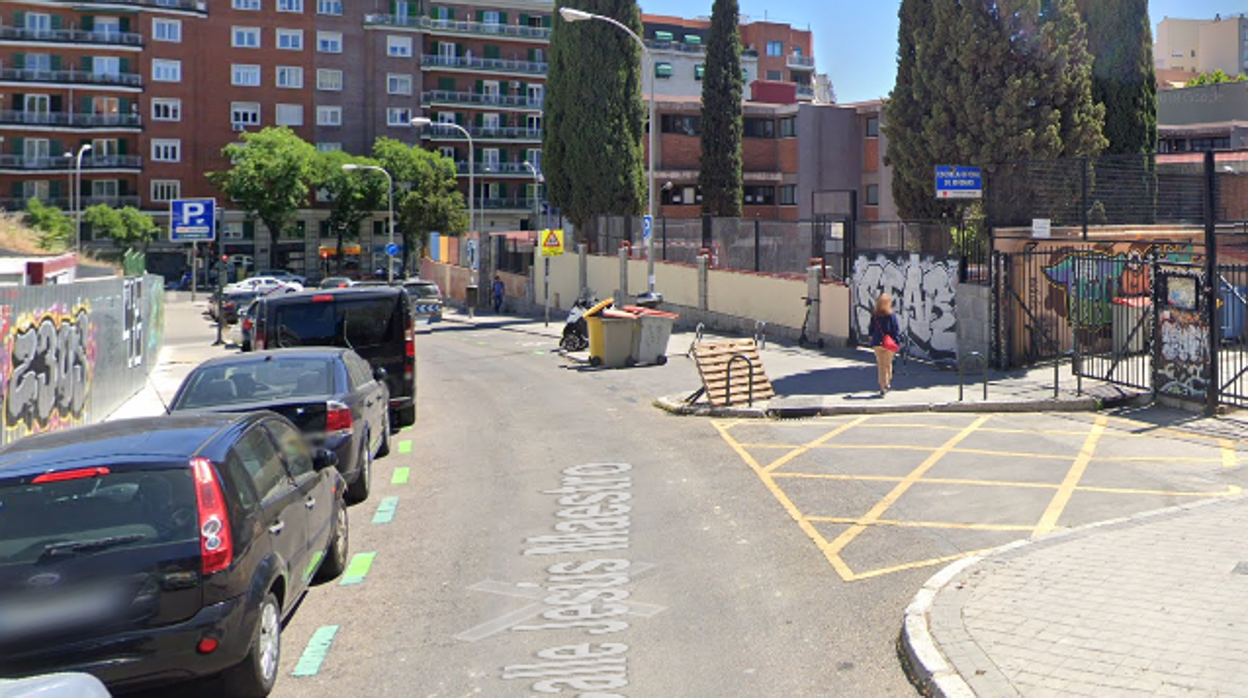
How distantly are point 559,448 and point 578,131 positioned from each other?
33.2 m

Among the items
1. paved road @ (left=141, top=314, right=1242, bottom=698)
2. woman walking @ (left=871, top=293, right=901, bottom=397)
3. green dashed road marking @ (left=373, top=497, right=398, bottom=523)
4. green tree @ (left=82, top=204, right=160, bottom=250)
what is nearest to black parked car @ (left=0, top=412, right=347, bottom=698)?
paved road @ (left=141, top=314, right=1242, bottom=698)

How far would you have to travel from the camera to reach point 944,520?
34.8ft

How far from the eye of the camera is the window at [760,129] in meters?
58.9

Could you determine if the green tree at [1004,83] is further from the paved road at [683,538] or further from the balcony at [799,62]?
the balcony at [799,62]

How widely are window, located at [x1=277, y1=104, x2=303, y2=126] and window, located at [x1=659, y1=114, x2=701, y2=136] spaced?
31.3 meters

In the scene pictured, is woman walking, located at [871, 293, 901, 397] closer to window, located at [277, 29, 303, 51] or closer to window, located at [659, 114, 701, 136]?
window, located at [659, 114, 701, 136]

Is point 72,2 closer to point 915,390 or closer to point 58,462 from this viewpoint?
point 915,390

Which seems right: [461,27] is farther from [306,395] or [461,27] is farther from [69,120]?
[306,395]

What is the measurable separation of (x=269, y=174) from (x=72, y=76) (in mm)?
13806

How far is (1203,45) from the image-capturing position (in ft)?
382

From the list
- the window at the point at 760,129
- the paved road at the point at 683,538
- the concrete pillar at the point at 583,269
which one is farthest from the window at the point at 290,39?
the paved road at the point at 683,538

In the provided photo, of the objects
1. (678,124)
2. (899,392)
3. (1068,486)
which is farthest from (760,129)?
(1068,486)

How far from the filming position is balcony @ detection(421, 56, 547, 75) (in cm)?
8388

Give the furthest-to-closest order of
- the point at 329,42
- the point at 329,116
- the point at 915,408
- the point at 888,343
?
the point at 329,116, the point at 329,42, the point at 888,343, the point at 915,408
